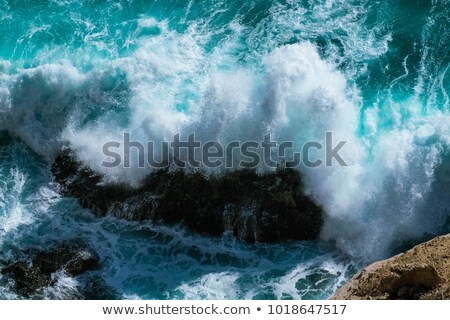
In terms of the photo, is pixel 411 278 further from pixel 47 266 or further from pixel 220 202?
pixel 47 266

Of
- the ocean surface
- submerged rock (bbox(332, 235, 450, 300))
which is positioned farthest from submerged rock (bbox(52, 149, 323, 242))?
submerged rock (bbox(332, 235, 450, 300))

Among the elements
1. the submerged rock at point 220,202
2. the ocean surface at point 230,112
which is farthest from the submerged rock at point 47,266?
the submerged rock at point 220,202

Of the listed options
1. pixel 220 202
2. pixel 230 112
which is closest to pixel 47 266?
pixel 220 202

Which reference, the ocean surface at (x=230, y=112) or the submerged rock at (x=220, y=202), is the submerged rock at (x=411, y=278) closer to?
the ocean surface at (x=230, y=112)

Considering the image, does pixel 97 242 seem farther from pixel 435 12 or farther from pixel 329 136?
pixel 435 12

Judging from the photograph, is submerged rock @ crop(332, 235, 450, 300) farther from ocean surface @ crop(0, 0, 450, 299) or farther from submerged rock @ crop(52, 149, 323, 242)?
submerged rock @ crop(52, 149, 323, 242)

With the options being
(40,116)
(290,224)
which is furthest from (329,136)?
(40,116)
